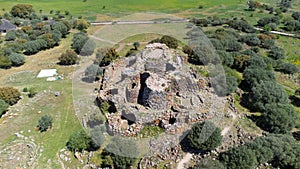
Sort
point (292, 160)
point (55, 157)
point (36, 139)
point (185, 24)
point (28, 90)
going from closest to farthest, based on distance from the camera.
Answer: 1. point (292, 160)
2. point (55, 157)
3. point (36, 139)
4. point (28, 90)
5. point (185, 24)

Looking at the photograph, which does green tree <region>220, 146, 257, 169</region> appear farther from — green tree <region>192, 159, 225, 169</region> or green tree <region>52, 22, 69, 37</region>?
green tree <region>52, 22, 69, 37</region>

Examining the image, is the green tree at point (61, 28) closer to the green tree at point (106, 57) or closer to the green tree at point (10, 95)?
the green tree at point (106, 57)

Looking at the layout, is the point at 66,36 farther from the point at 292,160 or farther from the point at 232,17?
the point at 292,160

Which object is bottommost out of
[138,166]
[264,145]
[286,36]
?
[138,166]

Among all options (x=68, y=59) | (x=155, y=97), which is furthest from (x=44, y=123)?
(x=68, y=59)

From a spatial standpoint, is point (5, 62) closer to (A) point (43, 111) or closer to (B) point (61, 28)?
(A) point (43, 111)

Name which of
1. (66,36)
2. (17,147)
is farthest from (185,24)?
(17,147)

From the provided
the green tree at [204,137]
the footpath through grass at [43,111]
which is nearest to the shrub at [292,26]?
the green tree at [204,137]
